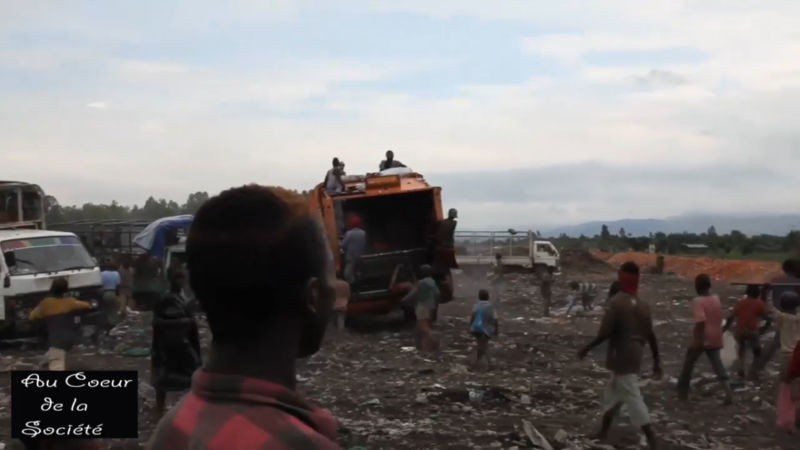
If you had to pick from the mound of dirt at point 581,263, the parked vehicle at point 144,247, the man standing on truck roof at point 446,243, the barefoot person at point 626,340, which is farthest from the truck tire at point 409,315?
the mound of dirt at point 581,263

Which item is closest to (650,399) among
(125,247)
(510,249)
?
(125,247)

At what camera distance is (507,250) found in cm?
3150

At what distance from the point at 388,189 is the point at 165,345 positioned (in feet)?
25.5

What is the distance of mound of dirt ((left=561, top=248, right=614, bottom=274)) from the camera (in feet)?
129

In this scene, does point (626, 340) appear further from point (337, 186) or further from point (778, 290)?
point (337, 186)

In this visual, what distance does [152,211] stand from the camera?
5738 cm

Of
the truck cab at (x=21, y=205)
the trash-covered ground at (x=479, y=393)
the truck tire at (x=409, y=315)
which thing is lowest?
the trash-covered ground at (x=479, y=393)

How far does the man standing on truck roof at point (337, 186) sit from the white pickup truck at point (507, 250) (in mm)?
15627

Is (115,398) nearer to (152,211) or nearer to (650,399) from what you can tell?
(650,399)

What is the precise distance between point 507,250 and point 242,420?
30.2 meters

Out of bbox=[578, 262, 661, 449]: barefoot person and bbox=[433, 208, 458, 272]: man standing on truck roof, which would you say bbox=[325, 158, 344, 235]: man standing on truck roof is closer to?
bbox=[433, 208, 458, 272]: man standing on truck roof

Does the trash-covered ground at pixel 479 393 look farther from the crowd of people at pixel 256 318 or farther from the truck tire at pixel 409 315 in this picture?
the crowd of people at pixel 256 318

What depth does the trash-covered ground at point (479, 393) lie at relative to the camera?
25.6 feet

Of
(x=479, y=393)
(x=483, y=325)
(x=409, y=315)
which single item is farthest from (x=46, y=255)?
(x=479, y=393)
